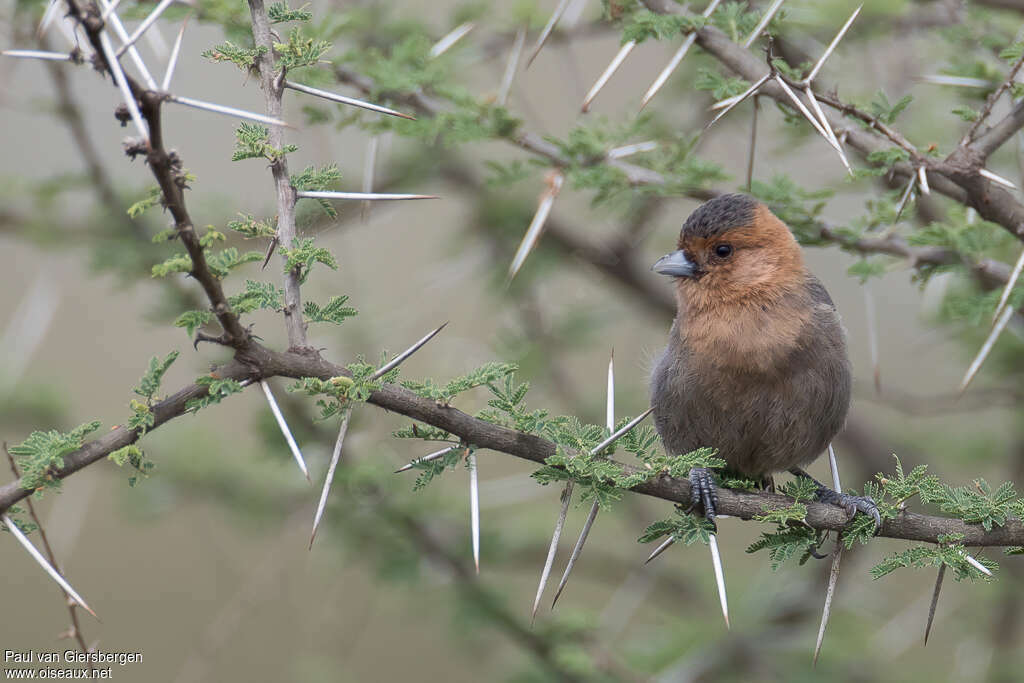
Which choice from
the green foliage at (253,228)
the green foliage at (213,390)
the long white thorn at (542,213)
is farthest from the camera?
the long white thorn at (542,213)

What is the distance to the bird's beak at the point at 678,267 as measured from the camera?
4406 millimetres

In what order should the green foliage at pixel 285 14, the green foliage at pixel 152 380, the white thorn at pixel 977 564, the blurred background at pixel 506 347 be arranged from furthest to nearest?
the blurred background at pixel 506 347, the white thorn at pixel 977 564, the green foliage at pixel 285 14, the green foliage at pixel 152 380

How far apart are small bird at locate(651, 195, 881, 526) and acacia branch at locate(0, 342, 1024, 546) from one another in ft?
2.24

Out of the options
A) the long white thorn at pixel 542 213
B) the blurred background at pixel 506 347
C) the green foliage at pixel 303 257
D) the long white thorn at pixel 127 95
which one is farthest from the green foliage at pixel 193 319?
the long white thorn at pixel 542 213

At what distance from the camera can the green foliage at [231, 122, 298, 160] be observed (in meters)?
2.72

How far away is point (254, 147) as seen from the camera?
2730mm

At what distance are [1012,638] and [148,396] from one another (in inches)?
215

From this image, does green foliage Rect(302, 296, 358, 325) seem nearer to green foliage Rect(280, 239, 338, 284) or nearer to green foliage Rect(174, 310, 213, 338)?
green foliage Rect(280, 239, 338, 284)

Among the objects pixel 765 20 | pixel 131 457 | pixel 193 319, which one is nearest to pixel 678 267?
pixel 765 20

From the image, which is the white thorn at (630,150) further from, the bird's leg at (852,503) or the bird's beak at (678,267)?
the bird's leg at (852,503)

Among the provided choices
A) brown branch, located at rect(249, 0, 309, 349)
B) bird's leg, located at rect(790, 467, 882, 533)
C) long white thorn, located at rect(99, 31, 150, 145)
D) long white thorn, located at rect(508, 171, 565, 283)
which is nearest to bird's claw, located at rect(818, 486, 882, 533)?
bird's leg, located at rect(790, 467, 882, 533)

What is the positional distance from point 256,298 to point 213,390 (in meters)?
0.27

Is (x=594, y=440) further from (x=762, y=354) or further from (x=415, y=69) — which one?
(x=415, y=69)

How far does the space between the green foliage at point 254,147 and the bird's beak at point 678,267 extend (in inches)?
81.0
